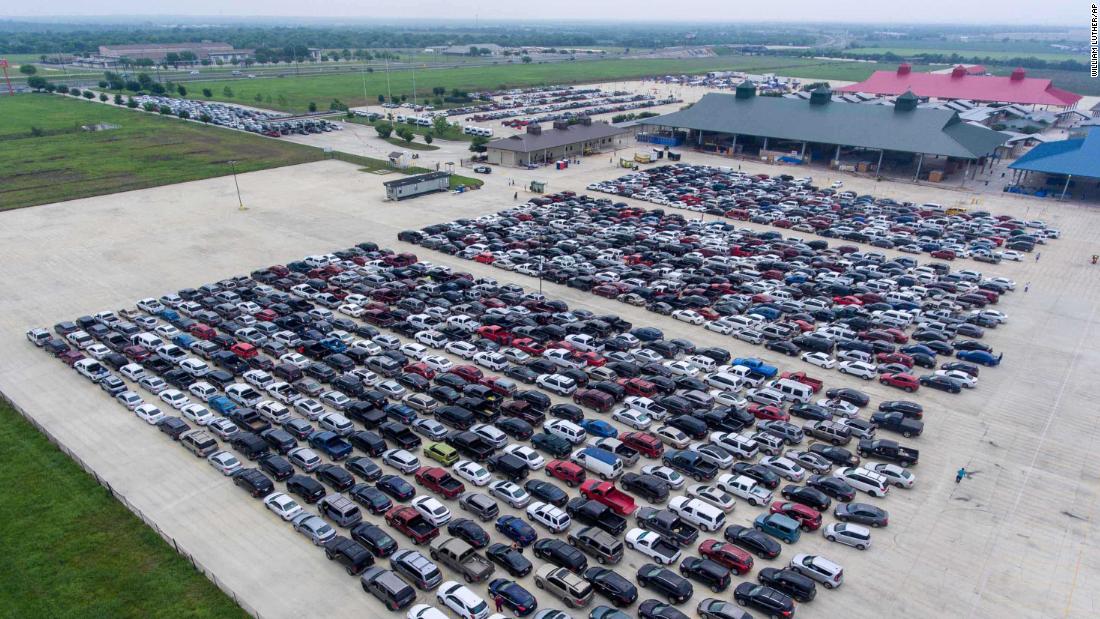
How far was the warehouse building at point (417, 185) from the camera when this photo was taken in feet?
279

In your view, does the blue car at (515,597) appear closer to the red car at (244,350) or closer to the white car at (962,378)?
the red car at (244,350)

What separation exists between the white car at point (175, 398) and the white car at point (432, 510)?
18.3 metres

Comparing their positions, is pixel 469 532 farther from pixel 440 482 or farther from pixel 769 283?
pixel 769 283

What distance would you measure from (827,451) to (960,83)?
16936 cm

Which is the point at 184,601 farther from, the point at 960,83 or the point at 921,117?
the point at 960,83

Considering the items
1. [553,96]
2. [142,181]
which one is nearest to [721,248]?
[142,181]

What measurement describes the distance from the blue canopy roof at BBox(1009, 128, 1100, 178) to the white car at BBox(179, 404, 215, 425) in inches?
4117

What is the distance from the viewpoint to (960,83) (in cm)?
16288

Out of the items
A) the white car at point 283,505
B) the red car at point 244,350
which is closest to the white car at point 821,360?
the white car at point 283,505

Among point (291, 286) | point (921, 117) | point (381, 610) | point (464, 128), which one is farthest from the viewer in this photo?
point (464, 128)

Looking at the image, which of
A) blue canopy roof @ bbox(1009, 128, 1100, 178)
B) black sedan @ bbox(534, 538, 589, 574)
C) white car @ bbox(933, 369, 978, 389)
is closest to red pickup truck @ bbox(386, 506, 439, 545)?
black sedan @ bbox(534, 538, 589, 574)

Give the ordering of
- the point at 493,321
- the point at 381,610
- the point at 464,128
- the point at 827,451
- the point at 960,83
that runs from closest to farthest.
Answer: the point at 381,610, the point at 827,451, the point at 493,321, the point at 464,128, the point at 960,83

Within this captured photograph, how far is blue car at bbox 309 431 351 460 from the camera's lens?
34781 mm

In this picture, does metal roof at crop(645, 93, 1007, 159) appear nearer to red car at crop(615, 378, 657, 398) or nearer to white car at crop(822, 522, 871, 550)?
red car at crop(615, 378, 657, 398)
